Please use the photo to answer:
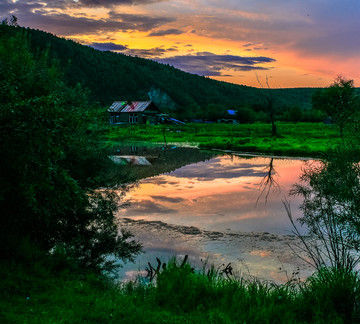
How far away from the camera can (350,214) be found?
384 inches

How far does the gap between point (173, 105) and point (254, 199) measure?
137 meters

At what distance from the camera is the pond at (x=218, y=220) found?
10.8 m

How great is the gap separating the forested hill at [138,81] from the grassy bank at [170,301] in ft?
362

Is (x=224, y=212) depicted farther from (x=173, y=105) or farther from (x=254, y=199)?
(x=173, y=105)

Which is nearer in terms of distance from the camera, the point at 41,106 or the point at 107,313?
the point at 107,313

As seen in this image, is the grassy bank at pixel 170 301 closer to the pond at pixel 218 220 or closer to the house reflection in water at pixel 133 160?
the pond at pixel 218 220

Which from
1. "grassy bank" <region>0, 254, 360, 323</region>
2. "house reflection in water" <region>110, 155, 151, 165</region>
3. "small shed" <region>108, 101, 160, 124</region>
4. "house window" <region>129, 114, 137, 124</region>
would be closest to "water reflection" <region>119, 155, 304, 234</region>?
"house reflection in water" <region>110, 155, 151, 165</region>

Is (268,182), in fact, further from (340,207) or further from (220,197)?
(340,207)

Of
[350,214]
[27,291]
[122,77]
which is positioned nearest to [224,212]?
[350,214]

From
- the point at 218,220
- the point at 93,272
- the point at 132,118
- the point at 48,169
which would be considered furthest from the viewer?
the point at 132,118

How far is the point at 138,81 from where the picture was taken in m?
154

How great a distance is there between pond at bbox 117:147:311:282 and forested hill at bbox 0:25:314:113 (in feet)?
312

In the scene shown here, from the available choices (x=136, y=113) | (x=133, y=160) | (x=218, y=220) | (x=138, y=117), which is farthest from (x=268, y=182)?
(x=136, y=113)

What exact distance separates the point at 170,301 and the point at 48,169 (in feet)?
11.6
